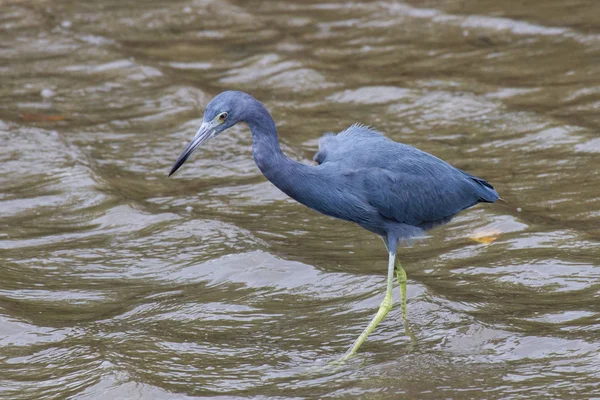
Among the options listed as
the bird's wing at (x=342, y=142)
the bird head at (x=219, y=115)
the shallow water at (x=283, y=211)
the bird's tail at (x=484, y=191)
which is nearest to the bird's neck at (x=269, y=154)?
the bird head at (x=219, y=115)

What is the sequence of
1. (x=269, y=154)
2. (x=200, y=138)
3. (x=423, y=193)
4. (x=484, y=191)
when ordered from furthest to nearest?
(x=484, y=191) < (x=423, y=193) < (x=269, y=154) < (x=200, y=138)

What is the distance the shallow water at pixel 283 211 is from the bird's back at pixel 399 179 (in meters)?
0.50

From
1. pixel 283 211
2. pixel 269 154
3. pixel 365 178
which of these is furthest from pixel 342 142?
pixel 283 211

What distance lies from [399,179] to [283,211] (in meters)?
1.77

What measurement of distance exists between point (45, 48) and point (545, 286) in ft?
Answer: 22.0

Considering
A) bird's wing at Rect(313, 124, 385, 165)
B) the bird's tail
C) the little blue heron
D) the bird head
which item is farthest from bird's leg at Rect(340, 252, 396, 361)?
the bird head

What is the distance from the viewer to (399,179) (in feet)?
18.9

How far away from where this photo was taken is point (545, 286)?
602 centimetres

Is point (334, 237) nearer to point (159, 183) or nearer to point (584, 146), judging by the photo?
point (159, 183)

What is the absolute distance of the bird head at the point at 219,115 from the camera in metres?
5.17

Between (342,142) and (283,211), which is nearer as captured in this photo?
(342,142)

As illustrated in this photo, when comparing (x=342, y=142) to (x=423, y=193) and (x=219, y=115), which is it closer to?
(x=423, y=193)

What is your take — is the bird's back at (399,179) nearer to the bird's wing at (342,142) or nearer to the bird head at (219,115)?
the bird's wing at (342,142)

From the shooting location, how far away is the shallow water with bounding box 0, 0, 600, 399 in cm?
523
